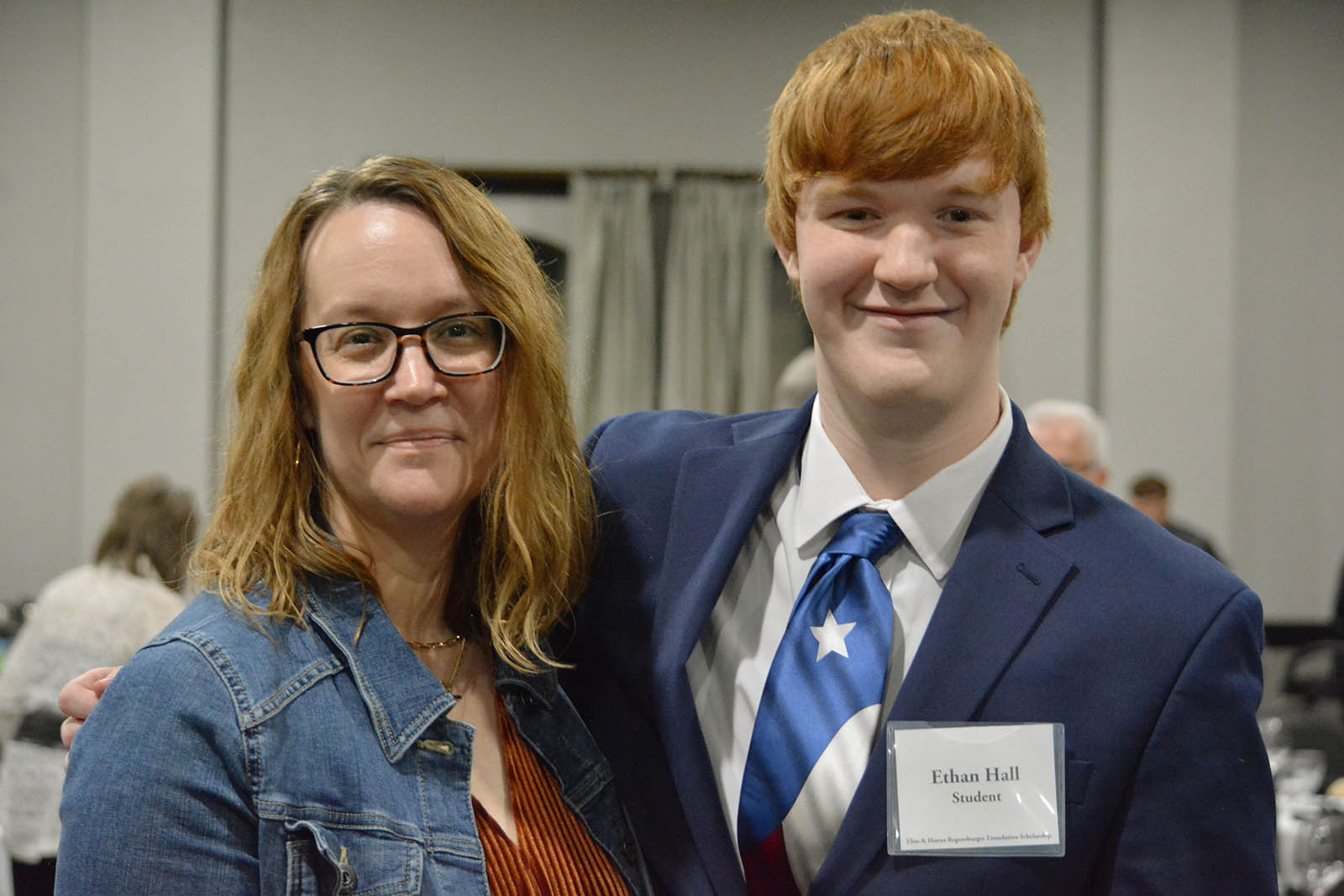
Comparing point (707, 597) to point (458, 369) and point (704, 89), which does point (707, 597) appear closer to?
point (458, 369)

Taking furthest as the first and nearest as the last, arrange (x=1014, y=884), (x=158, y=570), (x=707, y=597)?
(x=158, y=570) < (x=707, y=597) < (x=1014, y=884)

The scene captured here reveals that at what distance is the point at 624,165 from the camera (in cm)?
687

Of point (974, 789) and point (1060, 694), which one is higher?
point (1060, 694)

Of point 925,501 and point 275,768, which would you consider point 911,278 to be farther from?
point 275,768

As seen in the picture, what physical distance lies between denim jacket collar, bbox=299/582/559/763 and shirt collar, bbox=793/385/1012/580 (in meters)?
0.46

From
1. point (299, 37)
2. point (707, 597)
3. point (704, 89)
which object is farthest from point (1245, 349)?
point (707, 597)

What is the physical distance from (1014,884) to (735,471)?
0.56 meters

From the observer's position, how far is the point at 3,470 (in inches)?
269

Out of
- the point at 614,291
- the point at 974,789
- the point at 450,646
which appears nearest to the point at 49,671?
the point at 450,646

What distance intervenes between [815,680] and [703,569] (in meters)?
0.18

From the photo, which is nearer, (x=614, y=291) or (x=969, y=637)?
(x=969, y=637)

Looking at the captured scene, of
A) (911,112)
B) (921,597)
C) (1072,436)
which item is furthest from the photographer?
(1072,436)

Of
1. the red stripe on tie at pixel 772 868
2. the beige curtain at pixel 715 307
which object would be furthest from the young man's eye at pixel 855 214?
the beige curtain at pixel 715 307

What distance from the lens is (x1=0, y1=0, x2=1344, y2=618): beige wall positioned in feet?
21.5
